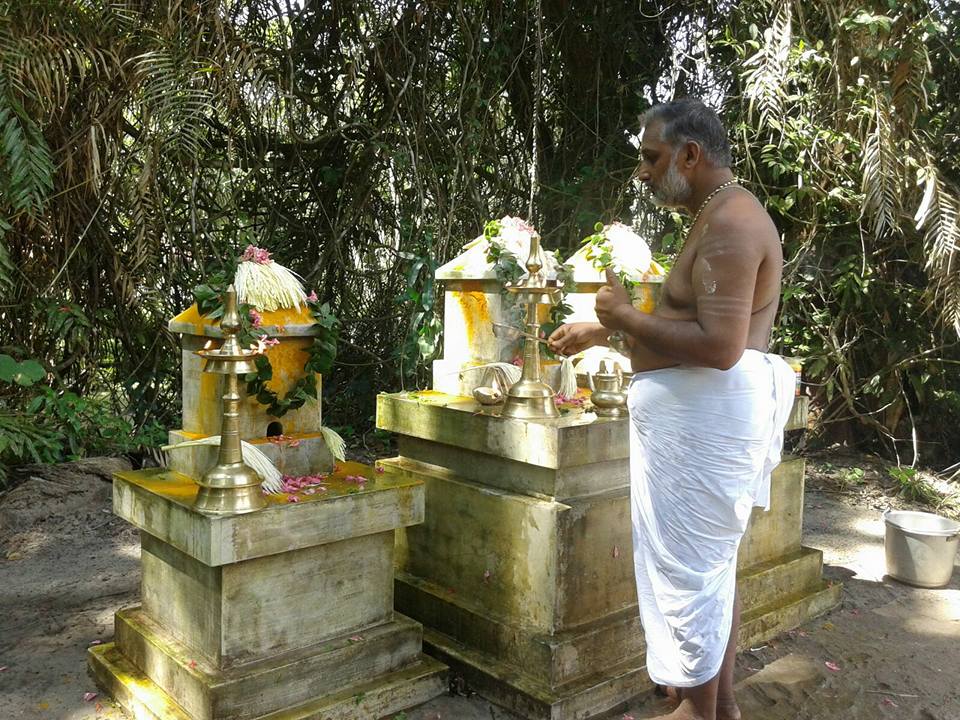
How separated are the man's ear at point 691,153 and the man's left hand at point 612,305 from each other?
40 centimetres

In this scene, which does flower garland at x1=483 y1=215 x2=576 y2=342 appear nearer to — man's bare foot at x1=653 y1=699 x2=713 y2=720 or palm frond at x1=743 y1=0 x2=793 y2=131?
man's bare foot at x1=653 y1=699 x2=713 y2=720

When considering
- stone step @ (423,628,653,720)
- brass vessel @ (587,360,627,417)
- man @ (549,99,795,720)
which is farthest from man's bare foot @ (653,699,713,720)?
brass vessel @ (587,360,627,417)

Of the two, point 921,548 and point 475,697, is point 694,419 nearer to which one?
point 475,697

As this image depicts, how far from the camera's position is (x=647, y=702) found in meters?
2.96

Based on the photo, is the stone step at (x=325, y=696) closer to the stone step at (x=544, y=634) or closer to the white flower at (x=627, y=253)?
the stone step at (x=544, y=634)

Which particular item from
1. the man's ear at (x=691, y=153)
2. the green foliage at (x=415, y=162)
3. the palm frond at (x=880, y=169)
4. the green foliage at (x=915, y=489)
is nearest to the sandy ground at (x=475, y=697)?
the green foliage at (x=915, y=489)

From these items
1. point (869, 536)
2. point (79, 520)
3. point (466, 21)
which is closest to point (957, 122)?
point (869, 536)

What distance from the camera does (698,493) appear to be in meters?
2.38

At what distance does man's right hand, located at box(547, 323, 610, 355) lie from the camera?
9.28 feet

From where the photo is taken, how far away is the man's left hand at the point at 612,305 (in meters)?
2.41

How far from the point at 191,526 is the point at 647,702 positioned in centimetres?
171

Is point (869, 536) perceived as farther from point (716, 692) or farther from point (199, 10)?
point (199, 10)

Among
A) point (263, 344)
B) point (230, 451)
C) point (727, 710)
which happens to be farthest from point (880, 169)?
point (230, 451)

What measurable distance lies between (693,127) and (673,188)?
18 centimetres
